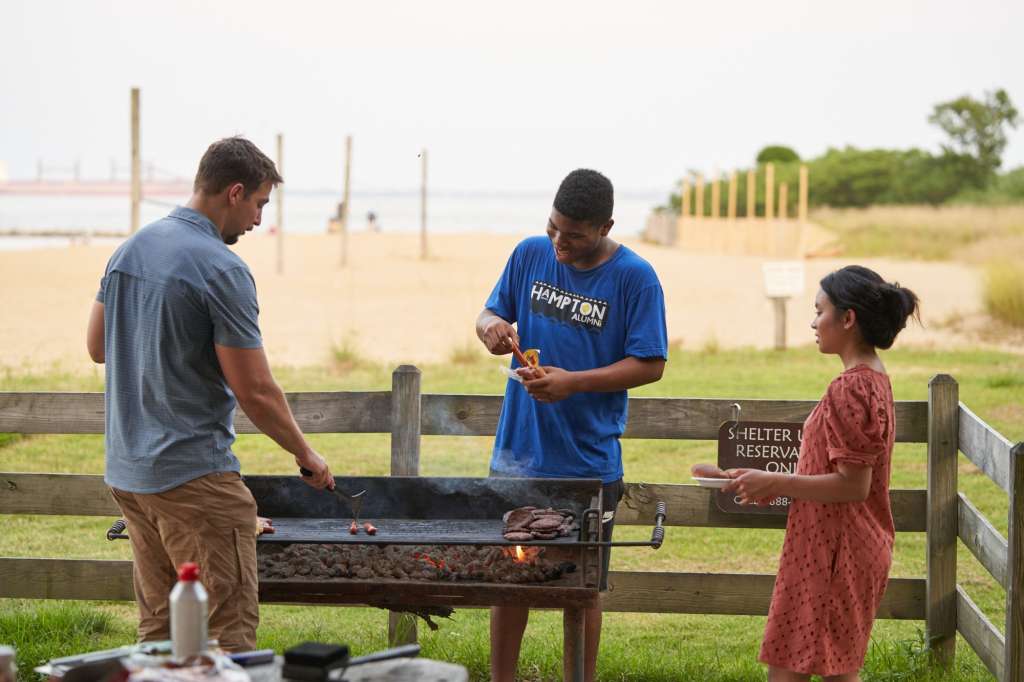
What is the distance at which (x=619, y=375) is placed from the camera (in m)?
4.21

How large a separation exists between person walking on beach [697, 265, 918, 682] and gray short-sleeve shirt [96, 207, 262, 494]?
5.15 ft

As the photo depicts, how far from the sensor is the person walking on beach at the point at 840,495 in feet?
11.8

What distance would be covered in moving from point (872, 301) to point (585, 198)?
106 cm

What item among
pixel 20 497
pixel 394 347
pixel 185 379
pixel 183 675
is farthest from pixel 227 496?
pixel 394 347

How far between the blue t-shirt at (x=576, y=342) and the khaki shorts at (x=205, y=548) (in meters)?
1.22

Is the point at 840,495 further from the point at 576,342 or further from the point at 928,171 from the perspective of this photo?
the point at 928,171

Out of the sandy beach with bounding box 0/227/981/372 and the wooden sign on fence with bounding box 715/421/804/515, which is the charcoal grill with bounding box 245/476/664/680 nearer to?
the wooden sign on fence with bounding box 715/421/804/515

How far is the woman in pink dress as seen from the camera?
3586mm

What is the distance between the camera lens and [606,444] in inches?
174

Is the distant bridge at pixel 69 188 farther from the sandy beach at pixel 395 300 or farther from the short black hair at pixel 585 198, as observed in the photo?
the short black hair at pixel 585 198

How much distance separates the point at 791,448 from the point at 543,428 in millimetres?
1231

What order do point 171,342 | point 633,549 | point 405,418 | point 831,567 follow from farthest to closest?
1. point 633,549
2. point 405,418
3. point 831,567
4. point 171,342

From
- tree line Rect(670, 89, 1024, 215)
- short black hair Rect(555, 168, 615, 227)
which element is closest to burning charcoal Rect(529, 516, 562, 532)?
short black hair Rect(555, 168, 615, 227)

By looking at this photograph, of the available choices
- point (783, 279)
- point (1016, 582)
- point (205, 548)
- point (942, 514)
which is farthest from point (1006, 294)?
point (205, 548)
